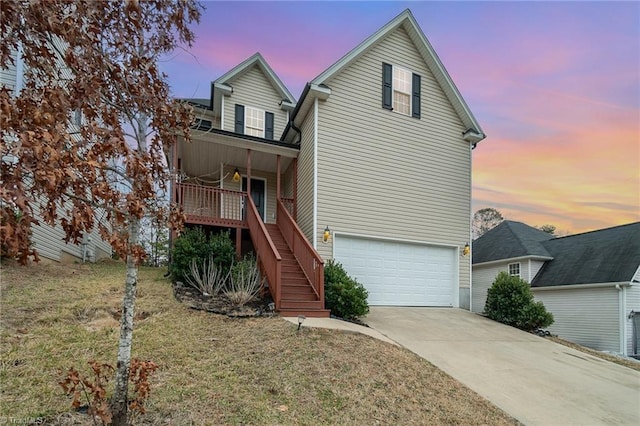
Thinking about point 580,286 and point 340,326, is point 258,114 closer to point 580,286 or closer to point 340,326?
point 340,326

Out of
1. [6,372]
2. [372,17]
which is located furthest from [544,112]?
[6,372]

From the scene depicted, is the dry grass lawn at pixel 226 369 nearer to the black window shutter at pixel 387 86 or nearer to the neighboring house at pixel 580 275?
the black window shutter at pixel 387 86

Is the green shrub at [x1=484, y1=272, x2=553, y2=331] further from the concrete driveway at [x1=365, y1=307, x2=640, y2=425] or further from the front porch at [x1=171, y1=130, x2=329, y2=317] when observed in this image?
the front porch at [x1=171, y1=130, x2=329, y2=317]

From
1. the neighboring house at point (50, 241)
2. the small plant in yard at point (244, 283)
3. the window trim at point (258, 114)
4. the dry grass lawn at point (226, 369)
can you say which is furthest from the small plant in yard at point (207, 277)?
the window trim at point (258, 114)

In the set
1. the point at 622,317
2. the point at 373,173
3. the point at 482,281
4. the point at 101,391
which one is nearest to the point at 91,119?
the point at 101,391

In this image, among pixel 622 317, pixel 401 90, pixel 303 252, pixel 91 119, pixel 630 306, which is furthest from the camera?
pixel 630 306

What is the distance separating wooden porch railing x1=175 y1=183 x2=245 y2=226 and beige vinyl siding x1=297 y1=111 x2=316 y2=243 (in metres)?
1.86

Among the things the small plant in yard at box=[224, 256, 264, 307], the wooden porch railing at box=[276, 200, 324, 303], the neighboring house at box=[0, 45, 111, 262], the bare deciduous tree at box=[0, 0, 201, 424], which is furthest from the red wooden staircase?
the bare deciduous tree at box=[0, 0, 201, 424]

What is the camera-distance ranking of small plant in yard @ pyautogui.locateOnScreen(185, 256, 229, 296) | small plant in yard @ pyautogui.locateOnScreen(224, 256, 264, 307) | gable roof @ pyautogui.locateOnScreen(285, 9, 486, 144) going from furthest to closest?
gable roof @ pyautogui.locateOnScreen(285, 9, 486, 144)
small plant in yard @ pyautogui.locateOnScreen(185, 256, 229, 296)
small plant in yard @ pyautogui.locateOnScreen(224, 256, 264, 307)

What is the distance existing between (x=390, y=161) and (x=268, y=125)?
6.14m

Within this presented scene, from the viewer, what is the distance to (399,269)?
11.8 m

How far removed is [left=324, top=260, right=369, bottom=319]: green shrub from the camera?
8.52 meters

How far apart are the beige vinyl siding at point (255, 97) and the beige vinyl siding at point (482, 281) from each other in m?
12.6

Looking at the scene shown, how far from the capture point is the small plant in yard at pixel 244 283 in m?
8.21
